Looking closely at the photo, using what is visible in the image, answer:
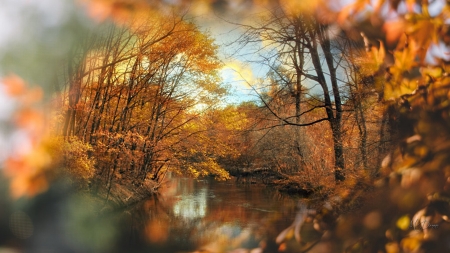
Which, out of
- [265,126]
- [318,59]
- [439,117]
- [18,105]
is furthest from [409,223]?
[18,105]

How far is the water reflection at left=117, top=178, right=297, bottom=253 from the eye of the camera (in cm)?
A: 172

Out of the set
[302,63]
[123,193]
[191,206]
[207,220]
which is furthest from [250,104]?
[123,193]

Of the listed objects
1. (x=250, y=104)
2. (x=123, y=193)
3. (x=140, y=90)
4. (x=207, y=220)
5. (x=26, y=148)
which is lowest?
(x=207, y=220)

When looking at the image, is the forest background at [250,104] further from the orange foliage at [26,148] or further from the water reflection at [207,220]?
the water reflection at [207,220]

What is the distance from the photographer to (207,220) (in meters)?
2.21

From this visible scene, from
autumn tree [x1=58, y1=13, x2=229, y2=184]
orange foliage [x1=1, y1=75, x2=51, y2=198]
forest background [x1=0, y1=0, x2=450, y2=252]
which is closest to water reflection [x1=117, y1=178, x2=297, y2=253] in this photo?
forest background [x1=0, y1=0, x2=450, y2=252]

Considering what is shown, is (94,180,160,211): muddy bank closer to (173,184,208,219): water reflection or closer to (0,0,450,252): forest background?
(0,0,450,252): forest background

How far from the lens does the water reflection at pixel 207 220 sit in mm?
1716

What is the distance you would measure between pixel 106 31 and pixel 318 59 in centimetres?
134

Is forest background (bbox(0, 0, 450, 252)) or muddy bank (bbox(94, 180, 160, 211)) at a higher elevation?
forest background (bbox(0, 0, 450, 252))

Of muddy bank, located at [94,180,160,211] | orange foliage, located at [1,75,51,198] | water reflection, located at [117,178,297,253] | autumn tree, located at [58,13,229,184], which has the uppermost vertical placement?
autumn tree, located at [58,13,229,184]

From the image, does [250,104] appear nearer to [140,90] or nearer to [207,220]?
[207,220]

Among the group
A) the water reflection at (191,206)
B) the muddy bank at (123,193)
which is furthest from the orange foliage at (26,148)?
the water reflection at (191,206)

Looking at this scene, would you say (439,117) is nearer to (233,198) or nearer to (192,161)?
(233,198)
